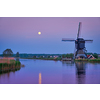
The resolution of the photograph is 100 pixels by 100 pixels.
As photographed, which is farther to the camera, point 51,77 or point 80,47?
point 80,47

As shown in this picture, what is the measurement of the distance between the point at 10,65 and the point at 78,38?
18262 mm

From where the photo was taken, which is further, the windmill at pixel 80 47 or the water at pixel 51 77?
the windmill at pixel 80 47

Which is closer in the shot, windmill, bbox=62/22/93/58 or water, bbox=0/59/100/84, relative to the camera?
water, bbox=0/59/100/84
